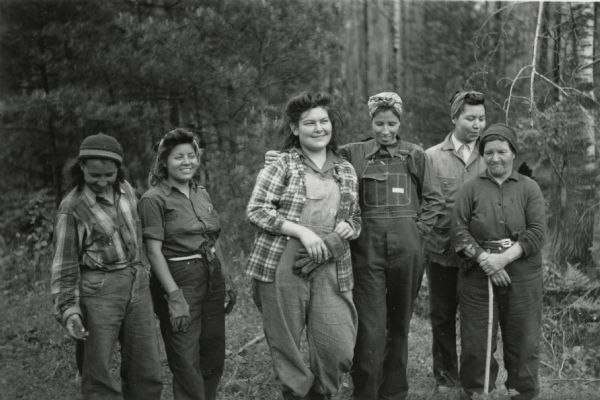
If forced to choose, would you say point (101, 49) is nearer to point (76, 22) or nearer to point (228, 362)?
point (76, 22)

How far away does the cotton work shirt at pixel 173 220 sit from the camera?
4098 millimetres

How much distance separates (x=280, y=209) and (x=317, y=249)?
14.8 inches

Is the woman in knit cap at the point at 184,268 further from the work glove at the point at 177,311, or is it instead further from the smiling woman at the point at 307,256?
the smiling woman at the point at 307,256

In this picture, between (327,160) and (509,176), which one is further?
(509,176)

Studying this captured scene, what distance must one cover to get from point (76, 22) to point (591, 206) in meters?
6.24

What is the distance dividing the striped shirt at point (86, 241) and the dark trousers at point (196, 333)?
1.14ft

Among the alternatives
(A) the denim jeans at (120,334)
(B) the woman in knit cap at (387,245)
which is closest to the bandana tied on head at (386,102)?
(B) the woman in knit cap at (387,245)

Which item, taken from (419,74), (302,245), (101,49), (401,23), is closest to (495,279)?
(302,245)

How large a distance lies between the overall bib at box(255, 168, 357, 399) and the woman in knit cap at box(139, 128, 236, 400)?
0.44 m

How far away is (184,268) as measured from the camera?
4.16 metres

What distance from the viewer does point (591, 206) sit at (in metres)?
6.98

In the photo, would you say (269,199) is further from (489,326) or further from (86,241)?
(489,326)

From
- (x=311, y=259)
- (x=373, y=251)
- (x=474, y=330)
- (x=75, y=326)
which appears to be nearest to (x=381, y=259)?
(x=373, y=251)

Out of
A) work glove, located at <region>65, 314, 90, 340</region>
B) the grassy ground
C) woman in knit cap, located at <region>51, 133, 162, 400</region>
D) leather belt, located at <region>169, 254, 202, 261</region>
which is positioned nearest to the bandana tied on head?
leather belt, located at <region>169, 254, 202, 261</region>
